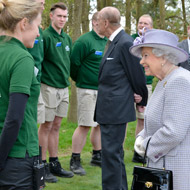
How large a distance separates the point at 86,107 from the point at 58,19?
1.55 m

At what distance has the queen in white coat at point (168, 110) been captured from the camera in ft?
9.09

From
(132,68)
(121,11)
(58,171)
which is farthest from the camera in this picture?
(121,11)

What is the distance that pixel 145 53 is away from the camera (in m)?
3.14

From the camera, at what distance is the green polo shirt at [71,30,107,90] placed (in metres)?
6.24

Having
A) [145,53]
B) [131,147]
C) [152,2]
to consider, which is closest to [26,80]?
[145,53]

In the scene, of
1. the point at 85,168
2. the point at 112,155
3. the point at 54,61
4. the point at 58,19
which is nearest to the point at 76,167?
the point at 85,168

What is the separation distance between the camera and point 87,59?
6.34 metres

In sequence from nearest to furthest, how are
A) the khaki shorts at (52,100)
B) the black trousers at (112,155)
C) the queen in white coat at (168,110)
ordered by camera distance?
1. the queen in white coat at (168,110)
2. the black trousers at (112,155)
3. the khaki shorts at (52,100)

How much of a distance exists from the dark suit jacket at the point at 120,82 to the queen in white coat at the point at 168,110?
153 cm

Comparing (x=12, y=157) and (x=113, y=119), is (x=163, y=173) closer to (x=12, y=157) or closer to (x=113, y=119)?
(x=12, y=157)

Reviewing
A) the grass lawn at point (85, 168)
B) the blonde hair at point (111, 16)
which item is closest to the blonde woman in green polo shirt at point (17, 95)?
the blonde hair at point (111, 16)

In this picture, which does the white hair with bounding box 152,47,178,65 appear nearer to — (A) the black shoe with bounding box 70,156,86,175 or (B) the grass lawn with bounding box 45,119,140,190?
(B) the grass lawn with bounding box 45,119,140,190

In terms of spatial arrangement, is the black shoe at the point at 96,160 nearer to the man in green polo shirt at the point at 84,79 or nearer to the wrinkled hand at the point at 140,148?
the man in green polo shirt at the point at 84,79

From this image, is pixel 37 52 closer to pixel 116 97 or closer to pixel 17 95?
pixel 116 97
